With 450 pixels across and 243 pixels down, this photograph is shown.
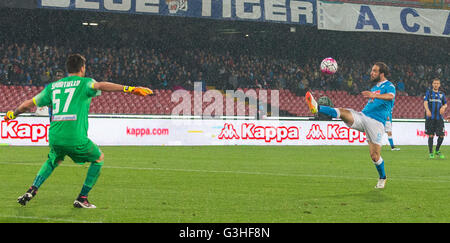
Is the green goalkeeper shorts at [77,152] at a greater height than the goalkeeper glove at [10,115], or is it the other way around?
the goalkeeper glove at [10,115]

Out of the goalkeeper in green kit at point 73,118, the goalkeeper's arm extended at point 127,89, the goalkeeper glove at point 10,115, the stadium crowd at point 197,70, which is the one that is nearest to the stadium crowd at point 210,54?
the stadium crowd at point 197,70

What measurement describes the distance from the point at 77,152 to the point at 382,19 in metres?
28.1

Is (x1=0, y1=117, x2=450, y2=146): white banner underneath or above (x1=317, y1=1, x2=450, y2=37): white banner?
underneath

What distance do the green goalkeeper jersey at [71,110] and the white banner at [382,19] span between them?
25448 millimetres

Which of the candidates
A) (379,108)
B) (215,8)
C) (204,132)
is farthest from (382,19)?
(379,108)

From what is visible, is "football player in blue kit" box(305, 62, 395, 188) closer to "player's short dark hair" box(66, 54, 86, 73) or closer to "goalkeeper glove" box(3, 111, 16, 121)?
"player's short dark hair" box(66, 54, 86, 73)

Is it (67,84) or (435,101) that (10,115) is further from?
(435,101)

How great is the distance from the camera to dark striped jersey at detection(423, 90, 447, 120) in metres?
20.9

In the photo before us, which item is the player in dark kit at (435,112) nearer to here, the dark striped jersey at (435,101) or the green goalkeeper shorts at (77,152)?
the dark striped jersey at (435,101)

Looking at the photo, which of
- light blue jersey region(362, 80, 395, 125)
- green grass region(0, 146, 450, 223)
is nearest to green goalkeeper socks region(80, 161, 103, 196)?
green grass region(0, 146, 450, 223)

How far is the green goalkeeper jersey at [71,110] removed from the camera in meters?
8.73

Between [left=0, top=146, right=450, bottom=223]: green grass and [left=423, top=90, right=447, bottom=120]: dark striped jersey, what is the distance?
2511 mm

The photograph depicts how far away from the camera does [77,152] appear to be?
8.78m

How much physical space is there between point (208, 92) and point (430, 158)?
14208mm
